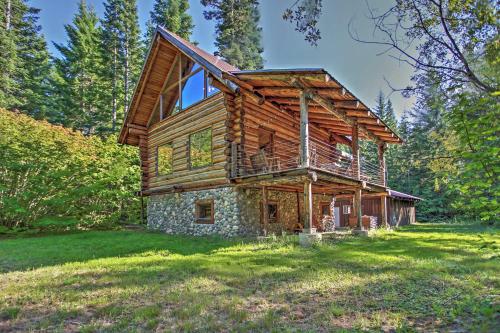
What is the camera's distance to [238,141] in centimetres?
1254

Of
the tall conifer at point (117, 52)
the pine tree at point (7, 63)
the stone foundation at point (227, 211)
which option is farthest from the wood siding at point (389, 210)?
the pine tree at point (7, 63)

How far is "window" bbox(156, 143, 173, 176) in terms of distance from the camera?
1689 cm

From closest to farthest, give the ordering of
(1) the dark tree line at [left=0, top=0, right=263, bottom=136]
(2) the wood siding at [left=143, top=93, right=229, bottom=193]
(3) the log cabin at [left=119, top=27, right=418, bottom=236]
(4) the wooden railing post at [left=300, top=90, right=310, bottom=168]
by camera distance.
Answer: (4) the wooden railing post at [left=300, top=90, right=310, bottom=168] → (3) the log cabin at [left=119, top=27, right=418, bottom=236] → (2) the wood siding at [left=143, top=93, right=229, bottom=193] → (1) the dark tree line at [left=0, top=0, right=263, bottom=136]

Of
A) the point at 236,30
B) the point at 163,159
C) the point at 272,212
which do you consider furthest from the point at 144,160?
the point at 236,30

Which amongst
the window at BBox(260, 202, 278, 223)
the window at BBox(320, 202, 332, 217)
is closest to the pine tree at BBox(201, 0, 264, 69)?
the window at BBox(320, 202, 332, 217)

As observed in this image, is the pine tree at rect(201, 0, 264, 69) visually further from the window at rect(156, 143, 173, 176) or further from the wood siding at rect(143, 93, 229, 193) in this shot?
the wood siding at rect(143, 93, 229, 193)

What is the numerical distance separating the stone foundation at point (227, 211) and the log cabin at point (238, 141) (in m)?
0.04

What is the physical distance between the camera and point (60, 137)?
16359 millimetres

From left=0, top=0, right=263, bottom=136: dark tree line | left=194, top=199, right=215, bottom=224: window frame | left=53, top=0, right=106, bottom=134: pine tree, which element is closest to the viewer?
left=194, top=199, right=215, bottom=224: window frame

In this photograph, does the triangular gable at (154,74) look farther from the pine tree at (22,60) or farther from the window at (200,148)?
the pine tree at (22,60)

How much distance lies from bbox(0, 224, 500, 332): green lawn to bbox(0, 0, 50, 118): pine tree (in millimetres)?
21868

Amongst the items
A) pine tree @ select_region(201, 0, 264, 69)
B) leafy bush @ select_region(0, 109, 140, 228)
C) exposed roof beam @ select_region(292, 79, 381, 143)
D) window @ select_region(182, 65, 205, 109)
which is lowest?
leafy bush @ select_region(0, 109, 140, 228)

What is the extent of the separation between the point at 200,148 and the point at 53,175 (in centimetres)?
784

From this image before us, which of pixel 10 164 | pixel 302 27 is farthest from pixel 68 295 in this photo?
pixel 10 164
